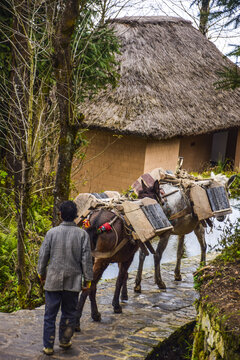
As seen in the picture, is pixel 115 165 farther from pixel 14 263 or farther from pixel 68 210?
pixel 68 210

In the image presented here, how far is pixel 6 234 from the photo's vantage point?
945cm

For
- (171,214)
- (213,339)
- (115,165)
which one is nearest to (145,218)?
(171,214)

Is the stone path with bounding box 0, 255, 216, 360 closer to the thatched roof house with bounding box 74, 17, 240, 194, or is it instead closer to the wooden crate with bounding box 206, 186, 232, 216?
the wooden crate with bounding box 206, 186, 232, 216

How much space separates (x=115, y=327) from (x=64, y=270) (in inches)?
62.0

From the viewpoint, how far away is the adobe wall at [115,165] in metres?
14.2

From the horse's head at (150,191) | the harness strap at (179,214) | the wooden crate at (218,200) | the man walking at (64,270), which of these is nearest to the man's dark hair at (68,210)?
the man walking at (64,270)

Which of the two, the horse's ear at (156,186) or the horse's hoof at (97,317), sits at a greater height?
the horse's ear at (156,186)

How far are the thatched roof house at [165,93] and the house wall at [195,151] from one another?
43 millimetres

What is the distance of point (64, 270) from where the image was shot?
5.34 metres

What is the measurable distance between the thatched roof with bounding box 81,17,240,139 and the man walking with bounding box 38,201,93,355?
25.0ft

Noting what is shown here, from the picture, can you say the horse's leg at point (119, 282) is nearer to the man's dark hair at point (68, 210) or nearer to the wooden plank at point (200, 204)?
the wooden plank at point (200, 204)

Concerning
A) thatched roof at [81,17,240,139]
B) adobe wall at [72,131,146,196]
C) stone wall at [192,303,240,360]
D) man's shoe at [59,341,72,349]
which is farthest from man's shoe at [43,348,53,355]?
adobe wall at [72,131,146,196]

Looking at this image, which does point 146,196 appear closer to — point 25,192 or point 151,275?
point 25,192

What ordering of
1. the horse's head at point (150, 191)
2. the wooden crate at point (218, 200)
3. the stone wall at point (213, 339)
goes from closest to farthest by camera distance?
the stone wall at point (213, 339) → the horse's head at point (150, 191) → the wooden crate at point (218, 200)
